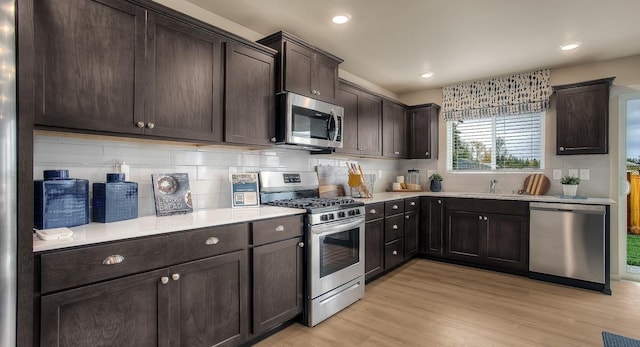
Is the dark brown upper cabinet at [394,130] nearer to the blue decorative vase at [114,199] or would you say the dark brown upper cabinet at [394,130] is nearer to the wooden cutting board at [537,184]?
the wooden cutting board at [537,184]

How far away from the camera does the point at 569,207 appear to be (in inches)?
131

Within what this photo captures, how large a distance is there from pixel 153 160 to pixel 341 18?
6.31ft

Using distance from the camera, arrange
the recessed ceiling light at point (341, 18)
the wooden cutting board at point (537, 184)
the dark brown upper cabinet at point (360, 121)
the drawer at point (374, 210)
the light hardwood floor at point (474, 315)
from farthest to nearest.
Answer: the wooden cutting board at point (537, 184) < the dark brown upper cabinet at point (360, 121) < the drawer at point (374, 210) < the recessed ceiling light at point (341, 18) < the light hardwood floor at point (474, 315)

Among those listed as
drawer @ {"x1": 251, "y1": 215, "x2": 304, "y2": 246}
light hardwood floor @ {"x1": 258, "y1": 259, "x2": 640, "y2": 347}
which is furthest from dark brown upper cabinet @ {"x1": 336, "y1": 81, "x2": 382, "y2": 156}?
light hardwood floor @ {"x1": 258, "y1": 259, "x2": 640, "y2": 347}

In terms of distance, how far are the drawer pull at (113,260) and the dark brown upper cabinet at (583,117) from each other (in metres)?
4.53

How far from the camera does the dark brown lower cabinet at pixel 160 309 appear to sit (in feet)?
4.38

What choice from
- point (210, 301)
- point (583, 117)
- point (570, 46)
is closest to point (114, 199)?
point (210, 301)

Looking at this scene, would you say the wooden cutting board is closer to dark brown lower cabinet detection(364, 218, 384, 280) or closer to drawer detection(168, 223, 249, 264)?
dark brown lower cabinet detection(364, 218, 384, 280)

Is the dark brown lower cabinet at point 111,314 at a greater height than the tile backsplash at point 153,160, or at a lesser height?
lesser

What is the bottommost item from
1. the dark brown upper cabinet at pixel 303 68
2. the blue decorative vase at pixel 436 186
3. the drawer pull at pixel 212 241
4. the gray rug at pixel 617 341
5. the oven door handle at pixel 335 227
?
the gray rug at pixel 617 341

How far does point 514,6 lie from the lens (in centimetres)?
249

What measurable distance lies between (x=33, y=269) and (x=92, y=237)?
0.79 ft

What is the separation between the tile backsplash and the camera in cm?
181

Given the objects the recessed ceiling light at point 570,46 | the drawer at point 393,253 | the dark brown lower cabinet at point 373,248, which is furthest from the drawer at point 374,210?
the recessed ceiling light at point 570,46
